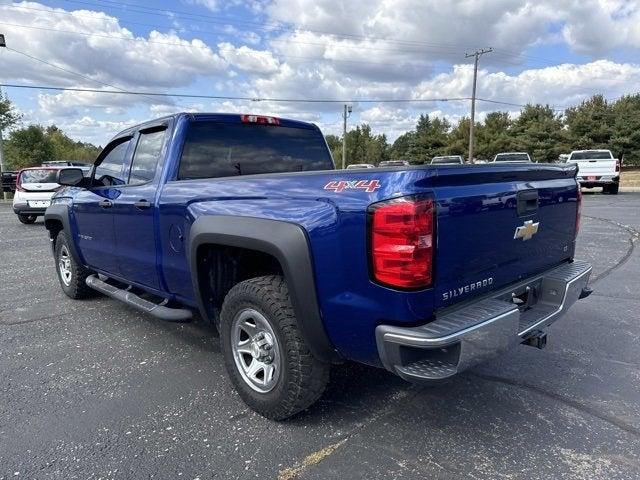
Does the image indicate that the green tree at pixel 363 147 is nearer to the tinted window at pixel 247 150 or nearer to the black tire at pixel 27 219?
the black tire at pixel 27 219

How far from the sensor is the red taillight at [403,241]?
2.17 meters

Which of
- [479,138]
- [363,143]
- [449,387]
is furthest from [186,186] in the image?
[363,143]

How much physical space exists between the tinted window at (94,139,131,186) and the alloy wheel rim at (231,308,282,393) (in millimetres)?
2038

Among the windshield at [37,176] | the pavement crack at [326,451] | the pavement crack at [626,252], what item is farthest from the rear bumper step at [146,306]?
the windshield at [37,176]

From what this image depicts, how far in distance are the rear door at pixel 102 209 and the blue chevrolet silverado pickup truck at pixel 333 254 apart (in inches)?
7.2

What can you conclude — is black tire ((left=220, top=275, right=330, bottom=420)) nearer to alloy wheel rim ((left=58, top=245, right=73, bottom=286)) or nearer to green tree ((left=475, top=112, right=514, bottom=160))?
alloy wheel rim ((left=58, top=245, right=73, bottom=286))

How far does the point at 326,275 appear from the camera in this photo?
2396mm

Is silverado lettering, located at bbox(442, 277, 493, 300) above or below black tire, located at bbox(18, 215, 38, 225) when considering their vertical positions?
above

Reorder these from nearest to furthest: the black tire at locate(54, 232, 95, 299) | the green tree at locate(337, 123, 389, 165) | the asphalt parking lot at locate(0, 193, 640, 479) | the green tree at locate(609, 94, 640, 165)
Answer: the asphalt parking lot at locate(0, 193, 640, 479) → the black tire at locate(54, 232, 95, 299) → the green tree at locate(609, 94, 640, 165) → the green tree at locate(337, 123, 389, 165)

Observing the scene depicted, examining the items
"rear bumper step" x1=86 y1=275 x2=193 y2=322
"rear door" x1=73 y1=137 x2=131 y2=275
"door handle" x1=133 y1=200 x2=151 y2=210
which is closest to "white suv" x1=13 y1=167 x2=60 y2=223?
"rear door" x1=73 y1=137 x2=131 y2=275

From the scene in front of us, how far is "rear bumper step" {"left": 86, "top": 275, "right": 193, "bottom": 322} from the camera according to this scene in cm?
359

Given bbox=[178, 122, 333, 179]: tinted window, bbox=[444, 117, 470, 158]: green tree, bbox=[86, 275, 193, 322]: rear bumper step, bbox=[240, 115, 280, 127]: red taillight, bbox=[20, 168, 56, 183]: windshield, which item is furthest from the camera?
bbox=[444, 117, 470, 158]: green tree

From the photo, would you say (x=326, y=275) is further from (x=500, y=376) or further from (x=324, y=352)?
(x=500, y=376)

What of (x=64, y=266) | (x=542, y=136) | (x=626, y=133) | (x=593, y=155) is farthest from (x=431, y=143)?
(x=64, y=266)
